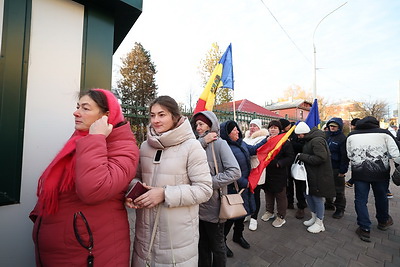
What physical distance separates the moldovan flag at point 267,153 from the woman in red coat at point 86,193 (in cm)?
256

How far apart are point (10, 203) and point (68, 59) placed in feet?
5.18

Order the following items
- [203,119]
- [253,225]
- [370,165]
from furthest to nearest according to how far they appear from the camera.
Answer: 1. [253,225]
2. [370,165]
3. [203,119]

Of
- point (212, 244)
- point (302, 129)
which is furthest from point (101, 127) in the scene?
point (302, 129)

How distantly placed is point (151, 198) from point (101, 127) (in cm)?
57

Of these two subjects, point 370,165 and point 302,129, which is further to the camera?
point 302,129

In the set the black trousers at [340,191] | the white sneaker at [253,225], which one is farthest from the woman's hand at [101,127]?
the black trousers at [340,191]

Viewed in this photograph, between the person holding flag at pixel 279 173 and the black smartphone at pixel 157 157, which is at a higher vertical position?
the black smartphone at pixel 157 157

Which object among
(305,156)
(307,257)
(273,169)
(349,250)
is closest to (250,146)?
(273,169)

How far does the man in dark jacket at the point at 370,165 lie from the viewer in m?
3.22

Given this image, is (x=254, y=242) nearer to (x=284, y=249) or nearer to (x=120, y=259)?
(x=284, y=249)

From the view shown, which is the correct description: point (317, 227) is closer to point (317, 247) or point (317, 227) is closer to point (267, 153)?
point (317, 247)

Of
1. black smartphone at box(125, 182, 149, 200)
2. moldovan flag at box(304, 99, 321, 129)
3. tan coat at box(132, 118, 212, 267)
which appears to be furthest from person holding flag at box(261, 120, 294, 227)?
black smartphone at box(125, 182, 149, 200)

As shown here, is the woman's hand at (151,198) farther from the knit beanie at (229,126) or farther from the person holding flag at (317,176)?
the person holding flag at (317,176)

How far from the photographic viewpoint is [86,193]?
105 cm
